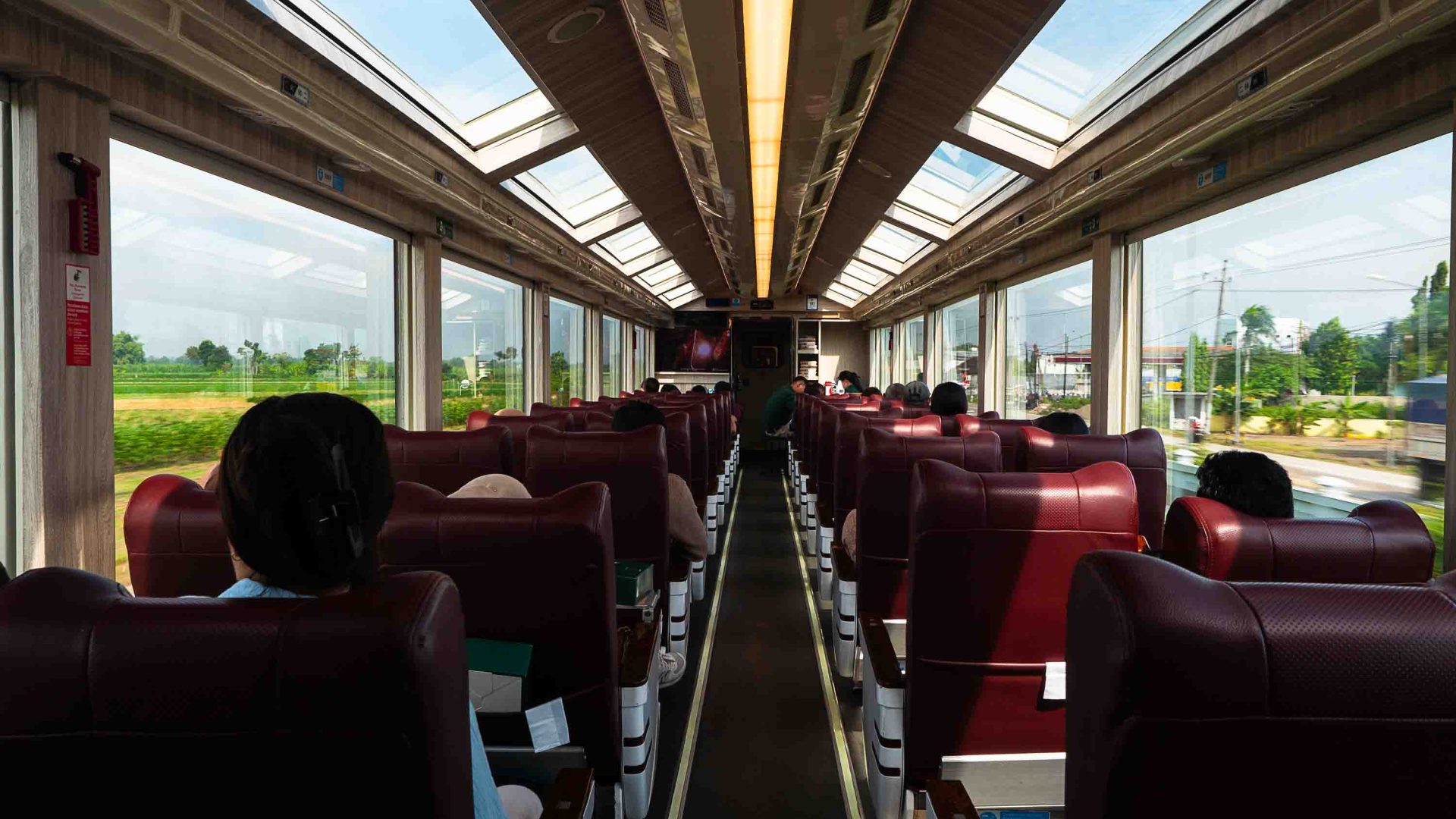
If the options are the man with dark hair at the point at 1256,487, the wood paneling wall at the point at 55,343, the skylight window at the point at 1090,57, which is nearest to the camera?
the man with dark hair at the point at 1256,487

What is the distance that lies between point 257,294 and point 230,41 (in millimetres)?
1730

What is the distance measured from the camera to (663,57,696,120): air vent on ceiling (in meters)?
4.06

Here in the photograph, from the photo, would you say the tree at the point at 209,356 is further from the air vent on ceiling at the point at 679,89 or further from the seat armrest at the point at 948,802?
the seat armrest at the point at 948,802

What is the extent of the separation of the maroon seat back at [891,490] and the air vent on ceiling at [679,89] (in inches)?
86.2

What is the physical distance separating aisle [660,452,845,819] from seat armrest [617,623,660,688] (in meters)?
0.82

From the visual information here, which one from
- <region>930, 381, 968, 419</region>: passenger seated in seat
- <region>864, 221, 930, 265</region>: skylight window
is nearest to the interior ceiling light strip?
<region>930, 381, 968, 419</region>: passenger seated in seat

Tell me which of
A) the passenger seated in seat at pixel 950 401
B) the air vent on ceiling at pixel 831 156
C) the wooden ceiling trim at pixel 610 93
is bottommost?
the passenger seated in seat at pixel 950 401

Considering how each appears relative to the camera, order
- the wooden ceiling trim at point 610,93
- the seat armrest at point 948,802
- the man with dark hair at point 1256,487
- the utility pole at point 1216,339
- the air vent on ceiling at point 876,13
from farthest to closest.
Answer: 1. the utility pole at point 1216,339
2. the wooden ceiling trim at point 610,93
3. the air vent on ceiling at point 876,13
4. the man with dark hair at point 1256,487
5. the seat armrest at point 948,802

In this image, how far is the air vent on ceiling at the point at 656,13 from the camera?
3398 mm

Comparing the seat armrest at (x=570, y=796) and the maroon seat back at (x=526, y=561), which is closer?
the seat armrest at (x=570, y=796)

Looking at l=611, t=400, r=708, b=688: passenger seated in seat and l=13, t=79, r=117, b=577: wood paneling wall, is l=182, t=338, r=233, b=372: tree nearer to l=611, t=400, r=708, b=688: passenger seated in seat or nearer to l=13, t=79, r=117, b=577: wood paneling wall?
l=13, t=79, r=117, b=577: wood paneling wall

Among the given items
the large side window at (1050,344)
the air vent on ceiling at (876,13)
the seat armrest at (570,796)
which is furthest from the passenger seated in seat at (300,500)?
the large side window at (1050,344)

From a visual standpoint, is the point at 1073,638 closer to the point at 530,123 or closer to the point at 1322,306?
the point at 1322,306

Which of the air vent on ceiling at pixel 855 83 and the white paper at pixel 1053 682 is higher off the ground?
the air vent on ceiling at pixel 855 83
